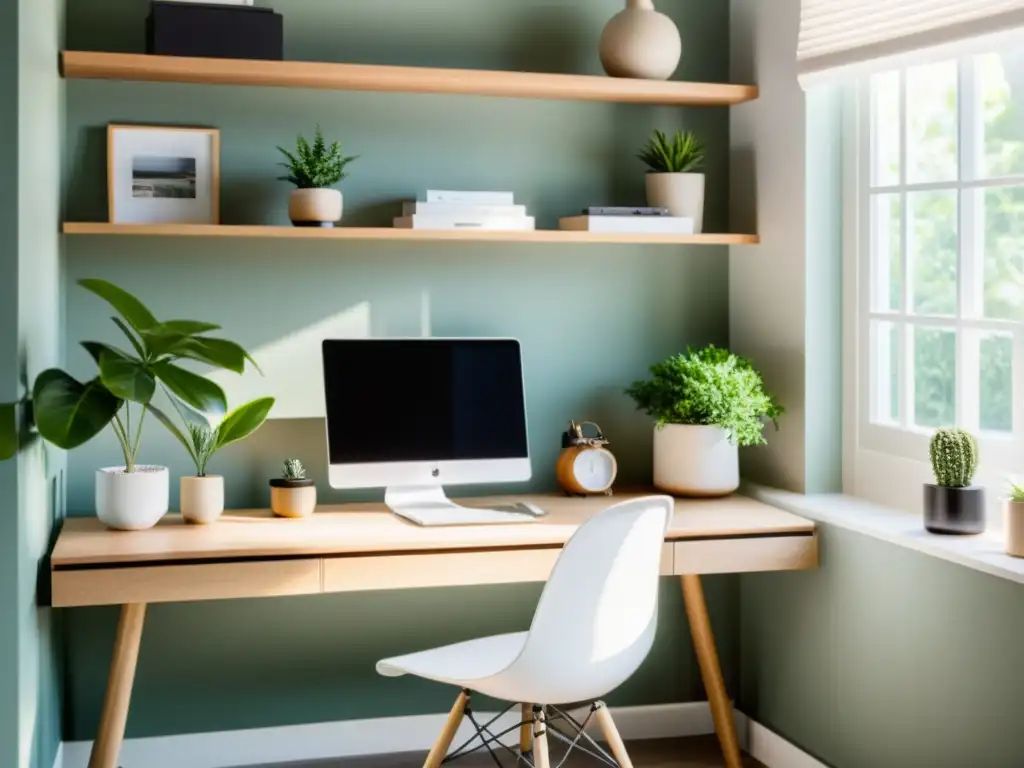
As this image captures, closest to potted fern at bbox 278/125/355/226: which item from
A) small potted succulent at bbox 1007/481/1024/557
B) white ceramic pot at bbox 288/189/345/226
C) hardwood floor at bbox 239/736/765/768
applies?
white ceramic pot at bbox 288/189/345/226

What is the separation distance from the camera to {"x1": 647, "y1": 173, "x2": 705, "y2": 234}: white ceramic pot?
3566 mm

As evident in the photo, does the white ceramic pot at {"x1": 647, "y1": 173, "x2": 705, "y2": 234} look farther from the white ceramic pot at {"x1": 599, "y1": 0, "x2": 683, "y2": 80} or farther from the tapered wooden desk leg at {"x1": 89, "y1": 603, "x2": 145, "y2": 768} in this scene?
the tapered wooden desk leg at {"x1": 89, "y1": 603, "x2": 145, "y2": 768}

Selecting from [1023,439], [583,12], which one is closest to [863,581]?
[1023,439]

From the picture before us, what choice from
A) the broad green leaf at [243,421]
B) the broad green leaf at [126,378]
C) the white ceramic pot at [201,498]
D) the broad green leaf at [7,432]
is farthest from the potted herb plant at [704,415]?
the broad green leaf at [7,432]

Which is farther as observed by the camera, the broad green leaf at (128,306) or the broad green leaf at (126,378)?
the broad green leaf at (128,306)

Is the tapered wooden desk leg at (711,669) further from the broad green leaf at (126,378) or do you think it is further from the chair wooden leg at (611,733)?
the broad green leaf at (126,378)

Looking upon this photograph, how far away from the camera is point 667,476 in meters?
3.51

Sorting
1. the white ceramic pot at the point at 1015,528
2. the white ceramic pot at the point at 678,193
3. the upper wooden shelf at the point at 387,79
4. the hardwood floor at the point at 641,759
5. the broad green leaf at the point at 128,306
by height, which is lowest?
the hardwood floor at the point at 641,759

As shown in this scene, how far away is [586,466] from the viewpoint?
138 inches

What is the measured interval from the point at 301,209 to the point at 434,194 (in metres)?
0.34

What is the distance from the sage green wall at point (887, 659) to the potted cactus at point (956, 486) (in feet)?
0.33

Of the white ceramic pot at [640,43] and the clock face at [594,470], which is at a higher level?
the white ceramic pot at [640,43]

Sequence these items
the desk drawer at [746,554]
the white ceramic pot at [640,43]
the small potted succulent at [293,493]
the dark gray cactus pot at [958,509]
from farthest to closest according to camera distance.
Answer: the white ceramic pot at [640,43]
the small potted succulent at [293,493]
the desk drawer at [746,554]
the dark gray cactus pot at [958,509]

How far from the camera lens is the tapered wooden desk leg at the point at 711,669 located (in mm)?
3379
